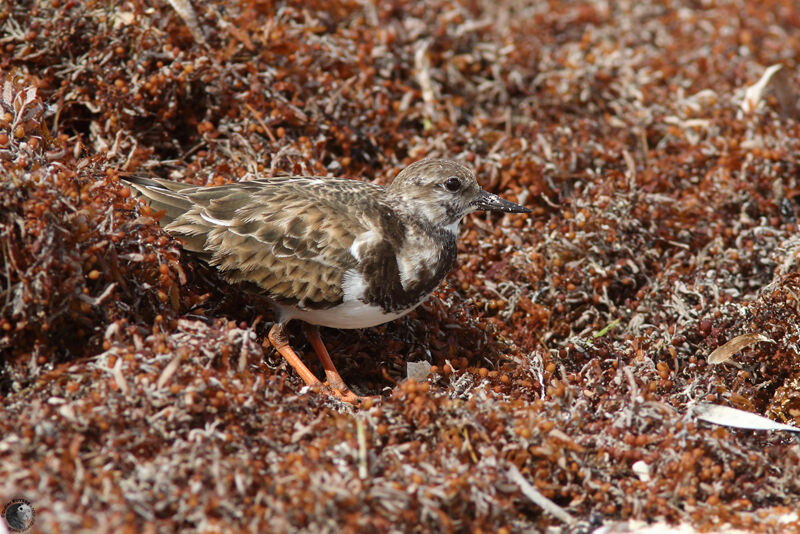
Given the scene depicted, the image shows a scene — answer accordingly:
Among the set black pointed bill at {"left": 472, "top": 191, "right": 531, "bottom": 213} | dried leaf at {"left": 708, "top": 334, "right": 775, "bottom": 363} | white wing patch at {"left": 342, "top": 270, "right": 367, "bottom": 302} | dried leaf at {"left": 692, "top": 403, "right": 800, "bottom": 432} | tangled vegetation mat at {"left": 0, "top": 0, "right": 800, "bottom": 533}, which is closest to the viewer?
tangled vegetation mat at {"left": 0, "top": 0, "right": 800, "bottom": 533}

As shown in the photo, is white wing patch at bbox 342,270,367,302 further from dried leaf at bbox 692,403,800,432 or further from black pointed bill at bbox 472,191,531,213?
dried leaf at bbox 692,403,800,432

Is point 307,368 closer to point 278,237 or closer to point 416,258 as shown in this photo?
point 278,237

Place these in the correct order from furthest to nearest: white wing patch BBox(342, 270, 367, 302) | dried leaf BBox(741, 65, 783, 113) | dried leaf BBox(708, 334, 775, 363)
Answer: dried leaf BBox(741, 65, 783, 113), dried leaf BBox(708, 334, 775, 363), white wing patch BBox(342, 270, 367, 302)

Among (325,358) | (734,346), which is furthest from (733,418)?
(325,358)

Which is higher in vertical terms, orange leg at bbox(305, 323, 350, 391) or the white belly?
the white belly

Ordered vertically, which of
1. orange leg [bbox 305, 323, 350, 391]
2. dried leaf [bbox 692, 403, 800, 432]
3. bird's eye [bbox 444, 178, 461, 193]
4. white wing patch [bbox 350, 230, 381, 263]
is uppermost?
bird's eye [bbox 444, 178, 461, 193]

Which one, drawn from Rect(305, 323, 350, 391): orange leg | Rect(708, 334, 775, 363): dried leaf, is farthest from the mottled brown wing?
Rect(708, 334, 775, 363): dried leaf
